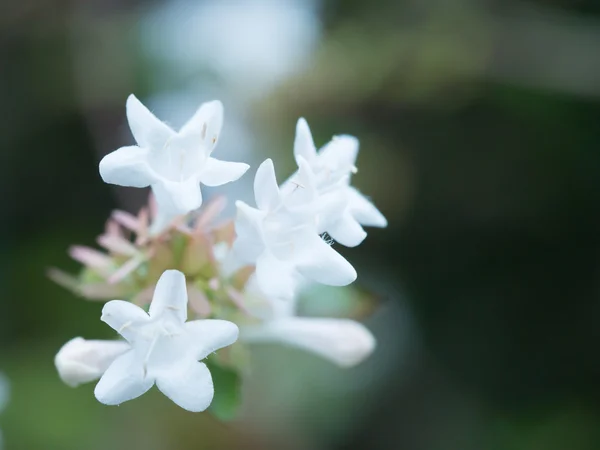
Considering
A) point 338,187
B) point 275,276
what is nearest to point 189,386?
point 275,276

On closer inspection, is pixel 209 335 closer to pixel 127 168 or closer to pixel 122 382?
pixel 122 382

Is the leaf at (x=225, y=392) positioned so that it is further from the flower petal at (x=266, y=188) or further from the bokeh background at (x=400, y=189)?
the bokeh background at (x=400, y=189)

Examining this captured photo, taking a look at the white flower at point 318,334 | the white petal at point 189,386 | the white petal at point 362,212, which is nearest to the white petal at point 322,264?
the white petal at point 362,212

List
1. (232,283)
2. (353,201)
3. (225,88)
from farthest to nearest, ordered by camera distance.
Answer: (225,88)
(232,283)
(353,201)

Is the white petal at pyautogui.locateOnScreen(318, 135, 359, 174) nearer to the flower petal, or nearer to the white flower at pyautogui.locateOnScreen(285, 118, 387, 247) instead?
the white flower at pyautogui.locateOnScreen(285, 118, 387, 247)

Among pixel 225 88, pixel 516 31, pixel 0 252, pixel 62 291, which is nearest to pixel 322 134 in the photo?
pixel 225 88

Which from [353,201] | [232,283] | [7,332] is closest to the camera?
[353,201]

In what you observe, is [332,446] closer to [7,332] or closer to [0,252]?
[7,332]
